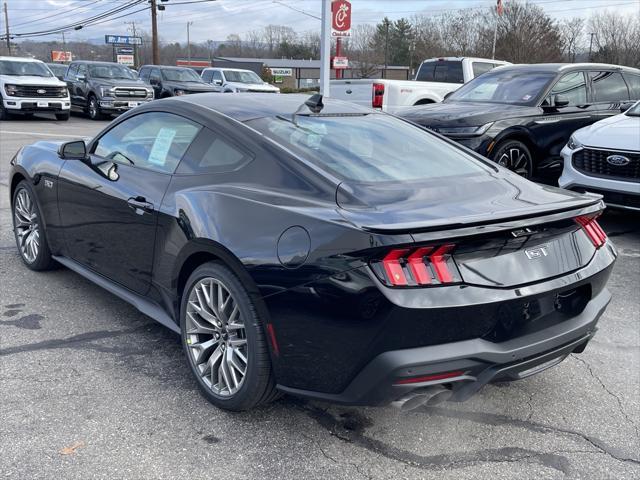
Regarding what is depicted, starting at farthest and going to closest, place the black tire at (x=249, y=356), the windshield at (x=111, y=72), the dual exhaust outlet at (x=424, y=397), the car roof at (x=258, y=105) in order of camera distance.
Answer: the windshield at (x=111, y=72), the car roof at (x=258, y=105), the black tire at (x=249, y=356), the dual exhaust outlet at (x=424, y=397)

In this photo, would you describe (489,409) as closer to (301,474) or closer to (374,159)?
(301,474)

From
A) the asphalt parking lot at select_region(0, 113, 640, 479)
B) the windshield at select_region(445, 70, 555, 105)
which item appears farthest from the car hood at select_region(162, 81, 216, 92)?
the asphalt parking lot at select_region(0, 113, 640, 479)

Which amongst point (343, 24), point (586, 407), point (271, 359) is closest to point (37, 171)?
point (271, 359)

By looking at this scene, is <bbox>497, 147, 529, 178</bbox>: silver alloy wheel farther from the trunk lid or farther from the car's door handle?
the car's door handle

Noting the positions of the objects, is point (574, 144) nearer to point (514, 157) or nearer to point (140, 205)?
point (514, 157)

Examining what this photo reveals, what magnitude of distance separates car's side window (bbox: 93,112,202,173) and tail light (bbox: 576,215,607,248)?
2.06m

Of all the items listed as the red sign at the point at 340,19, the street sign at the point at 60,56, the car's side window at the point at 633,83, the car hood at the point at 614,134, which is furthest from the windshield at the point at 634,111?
the street sign at the point at 60,56

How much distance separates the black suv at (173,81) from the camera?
2198cm

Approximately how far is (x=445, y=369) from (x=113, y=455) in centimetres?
148

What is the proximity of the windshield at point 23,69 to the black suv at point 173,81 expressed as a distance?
3547 millimetres

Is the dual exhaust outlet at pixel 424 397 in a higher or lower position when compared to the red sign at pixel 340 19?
lower

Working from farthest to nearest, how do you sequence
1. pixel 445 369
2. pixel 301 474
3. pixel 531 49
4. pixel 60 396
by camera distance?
pixel 531 49 < pixel 60 396 < pixel 301 474 < pixel 445 369

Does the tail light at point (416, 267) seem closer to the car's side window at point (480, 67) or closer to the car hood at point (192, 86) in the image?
the car's side window at point (480, 67)

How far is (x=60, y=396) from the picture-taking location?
3256mm
